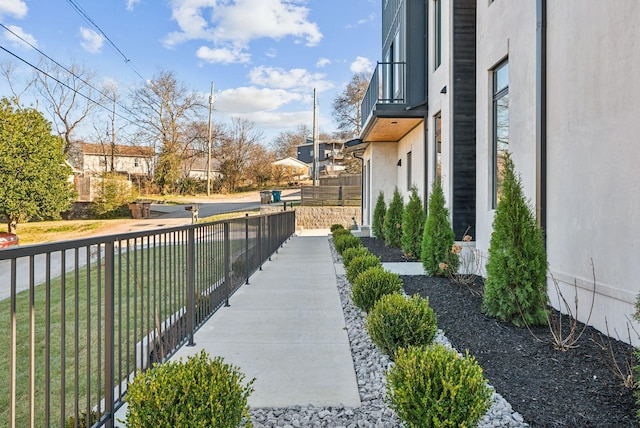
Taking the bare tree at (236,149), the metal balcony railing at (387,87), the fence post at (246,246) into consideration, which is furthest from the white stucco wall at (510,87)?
the bare tree at (236,149)

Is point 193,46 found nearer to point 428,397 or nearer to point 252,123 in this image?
point 252,123

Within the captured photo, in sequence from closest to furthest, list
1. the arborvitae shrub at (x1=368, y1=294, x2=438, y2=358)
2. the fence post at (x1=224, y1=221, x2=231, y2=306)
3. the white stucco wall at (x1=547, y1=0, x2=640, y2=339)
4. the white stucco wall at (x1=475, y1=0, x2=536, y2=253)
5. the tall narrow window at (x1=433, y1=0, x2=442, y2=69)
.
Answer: the arborvitae shrub at (x1=368, y1=294, x2=438, y2=358), the white stucco wall at (x1=547, y1=0, x2=640, y2=339), the white stucco wall at (x1=475, y1=0, x2=536, y2=253), the fence post at (x1=224, y1=221, x2=231, y2=306), the tall narrow window at (x1=433, y1=0, x2=442, y2=69)

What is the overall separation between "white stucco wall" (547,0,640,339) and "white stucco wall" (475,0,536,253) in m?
0.39

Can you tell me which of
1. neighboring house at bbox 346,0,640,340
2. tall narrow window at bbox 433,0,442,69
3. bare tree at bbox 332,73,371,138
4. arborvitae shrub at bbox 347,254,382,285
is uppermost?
bare tree at bbox 332,73,371,138

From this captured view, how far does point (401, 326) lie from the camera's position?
10.3 feet

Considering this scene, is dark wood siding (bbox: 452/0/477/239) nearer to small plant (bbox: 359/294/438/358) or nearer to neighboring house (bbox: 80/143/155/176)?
small plant (bbox: 359/294/438/358)

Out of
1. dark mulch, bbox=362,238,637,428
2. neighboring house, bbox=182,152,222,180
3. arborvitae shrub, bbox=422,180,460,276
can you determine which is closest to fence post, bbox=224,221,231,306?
dark mulch, bbox=362,238,637,428

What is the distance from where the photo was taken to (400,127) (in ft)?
34.5

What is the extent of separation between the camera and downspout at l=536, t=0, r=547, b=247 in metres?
4.52

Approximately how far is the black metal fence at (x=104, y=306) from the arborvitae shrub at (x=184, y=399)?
0.25 meters

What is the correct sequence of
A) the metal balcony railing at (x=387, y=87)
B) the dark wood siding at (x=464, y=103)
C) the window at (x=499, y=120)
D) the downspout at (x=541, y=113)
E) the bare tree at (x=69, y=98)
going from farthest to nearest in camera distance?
the bare tree at (x=69, y=98)
the metal balcony railing at (x=387, y=87)
the dark wood siding at (x=464, y=103)
the window at (x=499, y=120)
the downspout at (x=541, y=113)

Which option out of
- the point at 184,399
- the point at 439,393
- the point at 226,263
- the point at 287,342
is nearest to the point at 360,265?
the point at 226,263

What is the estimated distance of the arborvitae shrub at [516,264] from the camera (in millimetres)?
3836

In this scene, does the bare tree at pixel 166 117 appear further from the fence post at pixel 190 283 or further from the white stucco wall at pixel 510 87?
the fence post at pixel 190 283
